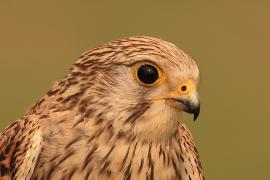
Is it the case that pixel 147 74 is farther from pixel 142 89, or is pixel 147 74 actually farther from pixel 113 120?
pixel 113 120

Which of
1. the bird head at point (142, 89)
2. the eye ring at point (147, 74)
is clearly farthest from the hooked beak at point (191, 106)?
the eye ring at point (147, 74)

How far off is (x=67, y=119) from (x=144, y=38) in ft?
2.59

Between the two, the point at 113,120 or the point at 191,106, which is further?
the point at 113,120

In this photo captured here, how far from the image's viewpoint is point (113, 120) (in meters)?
7.45

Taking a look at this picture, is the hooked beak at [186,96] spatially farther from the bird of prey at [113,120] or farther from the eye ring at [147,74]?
the eye ring at [147,74]

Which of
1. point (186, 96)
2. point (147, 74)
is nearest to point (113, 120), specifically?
point (147, 74)

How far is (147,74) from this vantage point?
7438 millimetres

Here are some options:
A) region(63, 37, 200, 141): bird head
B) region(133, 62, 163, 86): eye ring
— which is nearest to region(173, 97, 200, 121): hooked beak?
region(63, 37, 200, 141): bird head

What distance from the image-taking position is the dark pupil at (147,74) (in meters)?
7.43

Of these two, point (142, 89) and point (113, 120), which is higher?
point (142, 89)

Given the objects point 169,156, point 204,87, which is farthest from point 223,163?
point 169,156

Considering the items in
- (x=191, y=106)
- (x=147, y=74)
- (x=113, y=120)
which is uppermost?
(x=147, y=74)

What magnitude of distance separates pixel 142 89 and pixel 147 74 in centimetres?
11

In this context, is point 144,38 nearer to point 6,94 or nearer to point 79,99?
point 79,99
